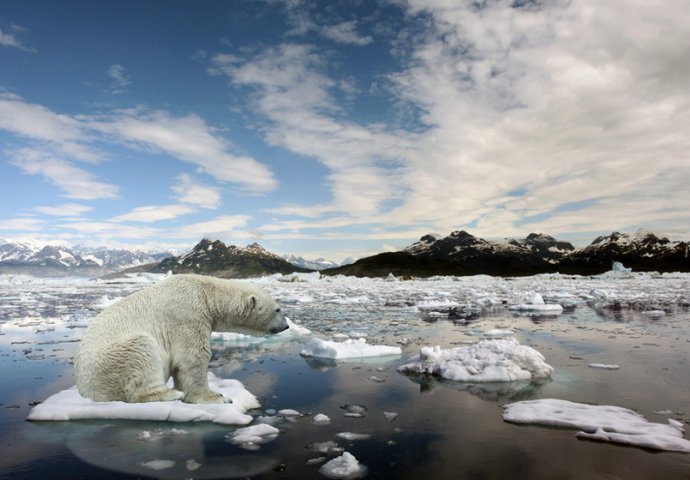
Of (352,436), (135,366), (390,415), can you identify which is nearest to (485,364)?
(390,415)

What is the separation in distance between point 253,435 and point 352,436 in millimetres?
1037

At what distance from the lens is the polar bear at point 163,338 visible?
203 inches

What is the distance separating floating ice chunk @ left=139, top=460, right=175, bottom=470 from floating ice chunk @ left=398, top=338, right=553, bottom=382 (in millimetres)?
4545

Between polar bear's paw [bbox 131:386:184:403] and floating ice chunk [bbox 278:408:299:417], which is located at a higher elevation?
polar bear's paw [bbox 131:386:184:403]

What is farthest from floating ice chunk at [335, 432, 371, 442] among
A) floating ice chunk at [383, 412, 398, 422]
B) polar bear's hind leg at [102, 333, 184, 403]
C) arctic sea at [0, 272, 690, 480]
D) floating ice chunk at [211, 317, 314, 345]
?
floating ice chunk at [211, 317, 314, 345]

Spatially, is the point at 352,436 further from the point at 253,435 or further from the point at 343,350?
the point at 343,350

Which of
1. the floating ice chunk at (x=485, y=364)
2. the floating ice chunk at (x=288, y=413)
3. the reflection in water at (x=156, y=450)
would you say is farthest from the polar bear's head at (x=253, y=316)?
the floating ice chunk at (x=485, y=364)

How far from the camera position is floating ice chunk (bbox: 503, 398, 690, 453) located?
424 cm

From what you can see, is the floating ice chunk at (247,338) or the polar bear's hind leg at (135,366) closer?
the polar bear's hind leg at (135,366)

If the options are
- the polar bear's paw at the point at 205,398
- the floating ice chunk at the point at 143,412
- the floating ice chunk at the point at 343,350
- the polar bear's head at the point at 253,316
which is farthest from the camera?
the floating ice chunk at the point at 343,350

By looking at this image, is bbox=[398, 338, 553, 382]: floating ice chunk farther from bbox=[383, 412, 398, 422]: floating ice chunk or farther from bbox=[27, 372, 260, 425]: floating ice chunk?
bbox=[27, 372, 260, 425]: floating ice chunk

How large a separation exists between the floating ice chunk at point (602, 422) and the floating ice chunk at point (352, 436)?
A: 1.73 m

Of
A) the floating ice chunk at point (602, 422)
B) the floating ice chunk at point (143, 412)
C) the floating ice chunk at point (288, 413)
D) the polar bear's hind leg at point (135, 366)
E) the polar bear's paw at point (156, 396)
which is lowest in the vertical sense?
the floating ice chunk at point (288, 413)

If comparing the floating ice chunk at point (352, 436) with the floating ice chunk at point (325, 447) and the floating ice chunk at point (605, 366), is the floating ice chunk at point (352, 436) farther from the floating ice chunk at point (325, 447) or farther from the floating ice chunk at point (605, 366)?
the floating ice chunk at point (605, 366)
